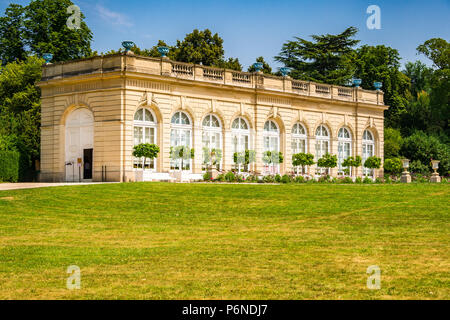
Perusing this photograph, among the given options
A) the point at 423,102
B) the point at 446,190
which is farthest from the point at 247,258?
the point at 423,102

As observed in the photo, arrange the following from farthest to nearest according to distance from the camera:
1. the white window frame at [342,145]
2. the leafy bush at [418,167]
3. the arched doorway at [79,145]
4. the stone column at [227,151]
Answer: the leafy bush at [418,167]
the white window frame at [342,145]
the stone column at [227,151]
the arched doorway at [79,145]

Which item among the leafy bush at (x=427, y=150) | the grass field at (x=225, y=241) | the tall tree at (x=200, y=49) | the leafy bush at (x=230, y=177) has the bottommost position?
the grass field at (x=225, y=241)

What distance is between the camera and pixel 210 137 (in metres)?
35.5

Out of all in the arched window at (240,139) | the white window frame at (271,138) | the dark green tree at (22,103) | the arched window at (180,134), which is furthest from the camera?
the dark green tree at (22,103)

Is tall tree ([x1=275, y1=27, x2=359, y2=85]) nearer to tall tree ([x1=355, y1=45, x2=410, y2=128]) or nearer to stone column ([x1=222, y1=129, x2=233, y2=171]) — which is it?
tall tree ([x1=355, y1=45, x2=410, y2=128])

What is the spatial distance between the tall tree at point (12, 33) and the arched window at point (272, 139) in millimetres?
21537

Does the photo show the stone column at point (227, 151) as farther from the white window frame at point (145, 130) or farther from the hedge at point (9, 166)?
the hedge at point (9, 166)

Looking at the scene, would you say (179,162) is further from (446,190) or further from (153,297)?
(153,297)

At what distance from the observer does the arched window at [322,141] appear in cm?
4162

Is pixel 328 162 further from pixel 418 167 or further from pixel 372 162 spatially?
pixel 418 167

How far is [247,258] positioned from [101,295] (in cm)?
342

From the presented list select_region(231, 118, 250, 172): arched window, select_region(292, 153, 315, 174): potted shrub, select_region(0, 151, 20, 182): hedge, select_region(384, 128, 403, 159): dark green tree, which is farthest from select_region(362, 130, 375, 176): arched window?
select_region(0, 151, 20, 182): hedge

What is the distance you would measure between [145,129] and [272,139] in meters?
9.97

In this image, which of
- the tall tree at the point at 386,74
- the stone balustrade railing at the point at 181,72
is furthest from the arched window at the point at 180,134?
the tall tree at the point at 386,74
